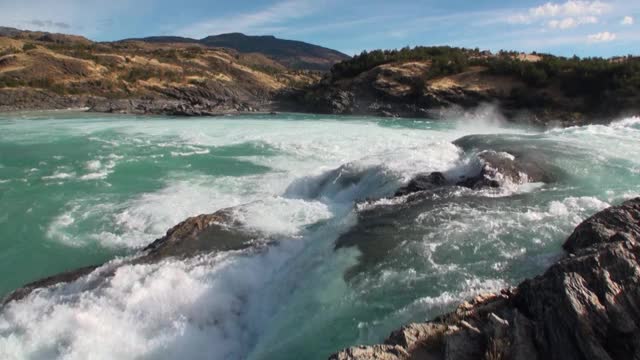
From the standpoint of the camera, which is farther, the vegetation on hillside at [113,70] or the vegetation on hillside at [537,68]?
the vegetation on hillside at [113,70]

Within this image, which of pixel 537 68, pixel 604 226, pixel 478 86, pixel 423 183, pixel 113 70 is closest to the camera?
pixel 604 226

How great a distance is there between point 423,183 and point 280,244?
4.47 m

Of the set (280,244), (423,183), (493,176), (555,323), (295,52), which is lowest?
(280,244)

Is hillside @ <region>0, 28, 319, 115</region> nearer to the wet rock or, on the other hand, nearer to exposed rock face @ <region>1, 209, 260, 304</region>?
the wet rock

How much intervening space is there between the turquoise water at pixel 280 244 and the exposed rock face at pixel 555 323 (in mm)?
1391

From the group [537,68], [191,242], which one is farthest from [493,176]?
[537,68]

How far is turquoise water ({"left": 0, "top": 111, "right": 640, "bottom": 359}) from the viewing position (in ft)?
25.4

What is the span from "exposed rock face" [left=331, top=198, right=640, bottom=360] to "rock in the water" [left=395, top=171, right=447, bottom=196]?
22.7 ft

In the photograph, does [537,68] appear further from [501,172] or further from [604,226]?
[604,226]

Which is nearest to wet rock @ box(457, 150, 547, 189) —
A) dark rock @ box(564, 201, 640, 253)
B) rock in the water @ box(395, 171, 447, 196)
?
rock in the water @ box(395, 171, 447, 196)

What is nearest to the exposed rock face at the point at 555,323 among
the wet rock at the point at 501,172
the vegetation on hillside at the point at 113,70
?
the wet rock at the point at 501,172

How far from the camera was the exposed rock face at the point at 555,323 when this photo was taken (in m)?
4.78

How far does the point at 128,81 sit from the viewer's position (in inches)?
2411

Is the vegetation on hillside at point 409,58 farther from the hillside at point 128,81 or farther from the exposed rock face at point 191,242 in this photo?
the exposed rock face at point 191,242
